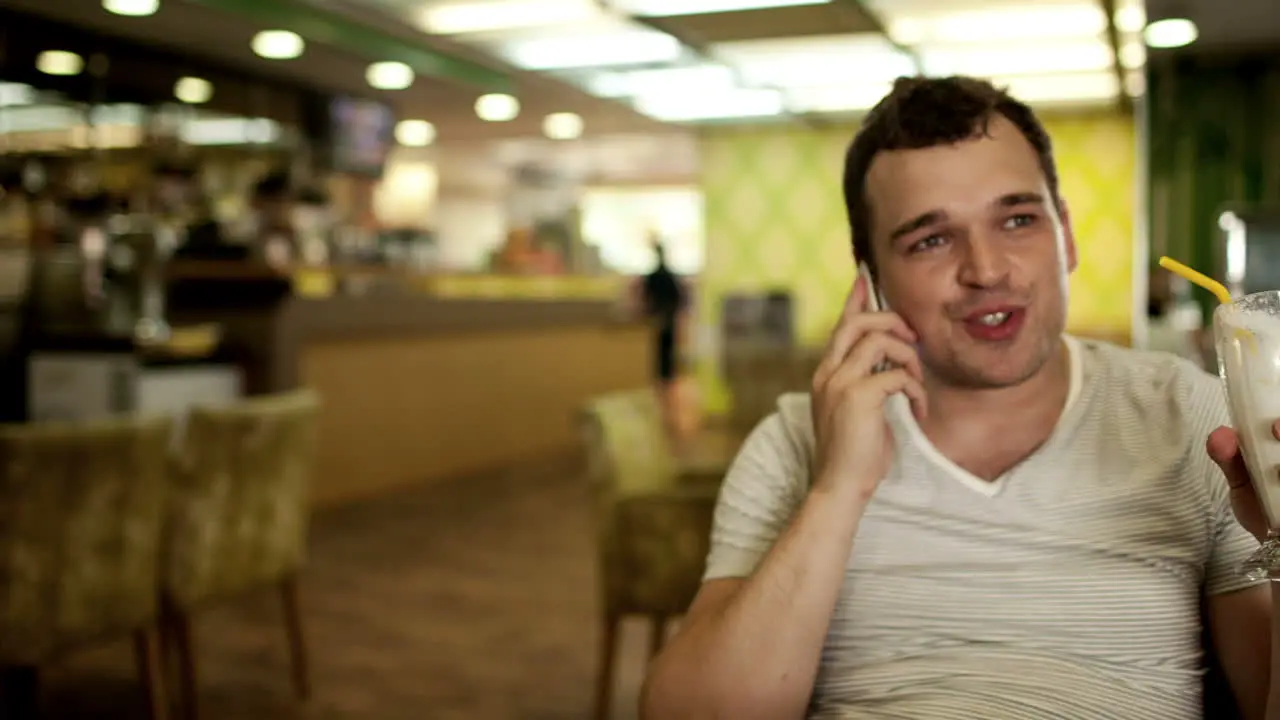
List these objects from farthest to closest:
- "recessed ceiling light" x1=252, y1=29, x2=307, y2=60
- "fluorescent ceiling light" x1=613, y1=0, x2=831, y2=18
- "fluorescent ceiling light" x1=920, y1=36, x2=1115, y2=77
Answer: "recessed ceiling light" x1=252, y1=29, x2=307, y2=60 < "fluorescent ceiling light" x1=920, y1=36, x2=1115, y2=77 < "fluorescent ceiling light" x1=613, y1=0, x2=831, y2=18

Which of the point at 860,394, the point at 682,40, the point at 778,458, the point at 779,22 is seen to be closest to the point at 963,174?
the point at 860,394

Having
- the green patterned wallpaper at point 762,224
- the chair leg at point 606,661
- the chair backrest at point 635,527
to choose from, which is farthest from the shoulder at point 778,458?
the green patterned wallpaper at point 762,224

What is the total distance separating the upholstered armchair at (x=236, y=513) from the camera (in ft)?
9.80

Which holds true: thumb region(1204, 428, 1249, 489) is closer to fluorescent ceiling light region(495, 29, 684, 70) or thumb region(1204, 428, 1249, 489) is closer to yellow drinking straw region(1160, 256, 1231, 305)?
yellow drinking straw region(1160, 256, 1231, 305)

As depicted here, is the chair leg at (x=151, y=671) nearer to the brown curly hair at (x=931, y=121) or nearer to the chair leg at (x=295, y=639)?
the chair leg at (x=295, y=639)

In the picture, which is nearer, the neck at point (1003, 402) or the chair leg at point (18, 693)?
the neck at point (1003, 402)

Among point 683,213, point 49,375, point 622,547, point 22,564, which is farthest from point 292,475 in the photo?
point 683,213

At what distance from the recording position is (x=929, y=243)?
51.6 inches

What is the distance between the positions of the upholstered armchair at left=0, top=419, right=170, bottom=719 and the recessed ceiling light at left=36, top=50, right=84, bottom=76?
4.65 metres

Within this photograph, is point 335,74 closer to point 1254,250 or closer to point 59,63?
point 59,63

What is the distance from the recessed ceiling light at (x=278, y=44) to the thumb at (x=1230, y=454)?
6.19 meters

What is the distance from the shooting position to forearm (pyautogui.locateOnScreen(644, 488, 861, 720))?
1.19m

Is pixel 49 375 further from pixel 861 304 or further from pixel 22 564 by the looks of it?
pixel 861 304

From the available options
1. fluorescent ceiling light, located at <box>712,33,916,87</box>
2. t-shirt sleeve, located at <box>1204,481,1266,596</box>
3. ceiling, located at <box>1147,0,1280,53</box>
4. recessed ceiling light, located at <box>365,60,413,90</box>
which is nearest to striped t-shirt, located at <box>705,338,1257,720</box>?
t-shirt sleeve, located at <box>1204,481,1266,596</box>
